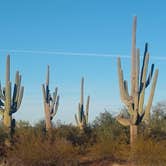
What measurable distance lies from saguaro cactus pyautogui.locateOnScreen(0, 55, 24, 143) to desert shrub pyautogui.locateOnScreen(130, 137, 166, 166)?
8782mm

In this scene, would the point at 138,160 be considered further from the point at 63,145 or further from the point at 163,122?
the point at 163,122

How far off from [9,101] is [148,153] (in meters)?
9.57

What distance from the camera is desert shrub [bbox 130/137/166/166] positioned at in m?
19.2

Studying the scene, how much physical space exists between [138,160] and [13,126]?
9.82m

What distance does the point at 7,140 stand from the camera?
25.6m

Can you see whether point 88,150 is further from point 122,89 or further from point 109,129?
point 122,89

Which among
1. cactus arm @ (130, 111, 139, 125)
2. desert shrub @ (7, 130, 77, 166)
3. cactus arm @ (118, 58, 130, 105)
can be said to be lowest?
desert shrub @ (7, 130, 77, 166)

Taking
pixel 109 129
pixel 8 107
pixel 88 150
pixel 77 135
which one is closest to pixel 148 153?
pixel 88 150

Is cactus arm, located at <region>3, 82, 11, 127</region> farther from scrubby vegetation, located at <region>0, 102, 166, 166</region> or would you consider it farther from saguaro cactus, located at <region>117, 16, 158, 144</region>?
saguaro cactus, located at <region>117, 16, 158, 144</region>

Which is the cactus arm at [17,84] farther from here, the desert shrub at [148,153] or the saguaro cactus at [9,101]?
the desert shrub at [148,153]

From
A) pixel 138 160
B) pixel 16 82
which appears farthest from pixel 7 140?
pixel 138 160

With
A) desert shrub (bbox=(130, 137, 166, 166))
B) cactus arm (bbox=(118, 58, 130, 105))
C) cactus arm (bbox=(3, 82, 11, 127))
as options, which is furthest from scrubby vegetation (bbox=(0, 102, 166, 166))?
cactus arm (bbox=(118, 58, 130, 105))

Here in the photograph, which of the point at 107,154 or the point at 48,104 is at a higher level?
the point at 48,104

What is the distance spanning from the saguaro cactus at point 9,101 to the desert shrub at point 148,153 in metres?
8.78
